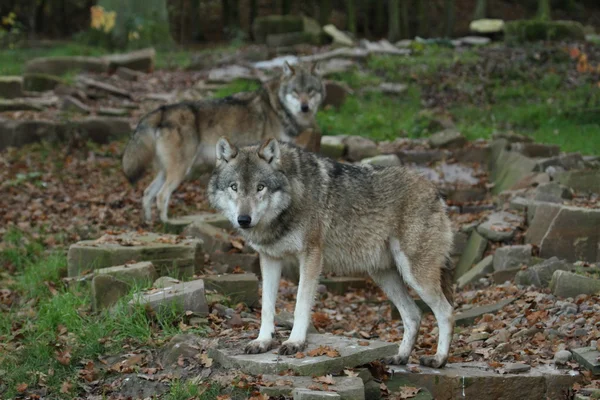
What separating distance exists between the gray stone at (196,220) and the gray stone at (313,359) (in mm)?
4380

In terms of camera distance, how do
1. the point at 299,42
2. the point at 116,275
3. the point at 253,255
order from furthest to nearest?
the point at 299,42
the point at 253,255
the point at 116,275

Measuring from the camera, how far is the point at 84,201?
1316cm

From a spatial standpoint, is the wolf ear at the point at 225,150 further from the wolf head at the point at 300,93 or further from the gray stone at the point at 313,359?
the wolf head at the point at 300,93

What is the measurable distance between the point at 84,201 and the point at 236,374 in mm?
7303

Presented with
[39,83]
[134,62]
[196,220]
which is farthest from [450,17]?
[196,220]

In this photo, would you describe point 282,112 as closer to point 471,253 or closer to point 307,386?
point 471,253

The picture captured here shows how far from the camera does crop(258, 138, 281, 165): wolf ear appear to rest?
6.90m

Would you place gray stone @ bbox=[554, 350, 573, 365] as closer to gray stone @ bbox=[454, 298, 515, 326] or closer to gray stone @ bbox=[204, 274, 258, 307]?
gray stone @ bbox=[454, 298, 515, 326]

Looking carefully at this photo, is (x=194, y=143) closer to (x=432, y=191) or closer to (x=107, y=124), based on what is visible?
(x=107, y=124)

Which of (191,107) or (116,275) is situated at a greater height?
(191,107)

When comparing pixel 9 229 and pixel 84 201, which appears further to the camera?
pixel 84 201

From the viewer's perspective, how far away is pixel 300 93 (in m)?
13.1

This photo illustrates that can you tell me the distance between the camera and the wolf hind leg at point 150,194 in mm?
12070

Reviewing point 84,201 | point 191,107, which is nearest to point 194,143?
point 191,107
